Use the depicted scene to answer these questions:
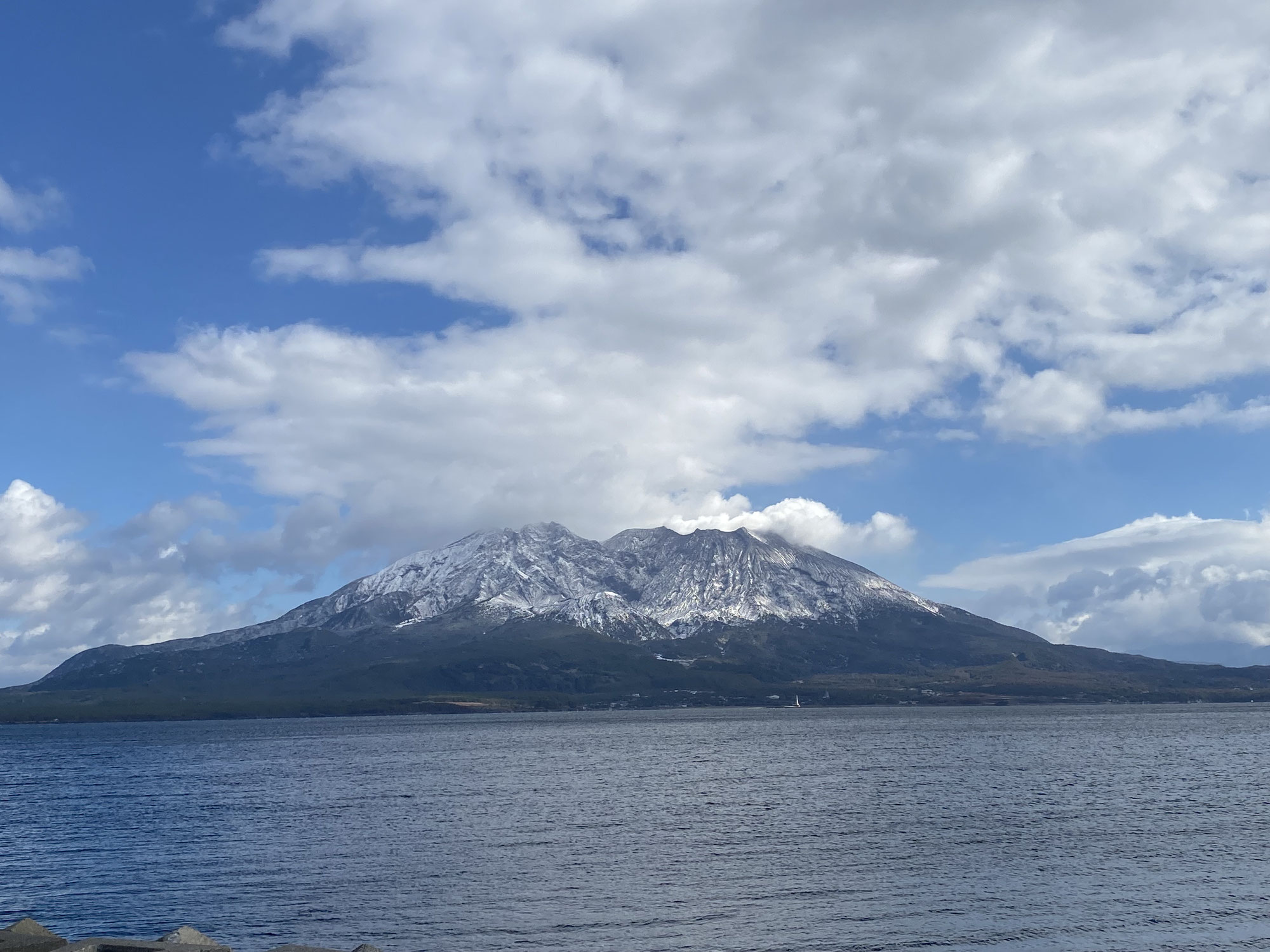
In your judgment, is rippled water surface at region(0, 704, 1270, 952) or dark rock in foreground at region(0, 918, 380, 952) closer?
dark rock in foreground at region(0, 918, 380, 952)

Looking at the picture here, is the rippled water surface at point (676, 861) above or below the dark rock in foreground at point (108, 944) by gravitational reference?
below

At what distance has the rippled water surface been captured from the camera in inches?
2296

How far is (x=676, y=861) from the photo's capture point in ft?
258

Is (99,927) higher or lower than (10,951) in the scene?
lower

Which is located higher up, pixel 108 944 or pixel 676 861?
pixel 108 944

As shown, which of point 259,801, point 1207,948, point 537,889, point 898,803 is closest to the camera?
point 1207,948

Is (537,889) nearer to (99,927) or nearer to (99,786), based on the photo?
(99,927)

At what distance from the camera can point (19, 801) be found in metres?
135

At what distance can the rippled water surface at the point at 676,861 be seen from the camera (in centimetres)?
5831

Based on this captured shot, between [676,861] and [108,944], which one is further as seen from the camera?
[676,861]

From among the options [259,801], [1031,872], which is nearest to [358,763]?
[259,801]

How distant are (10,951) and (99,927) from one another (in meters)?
20.7

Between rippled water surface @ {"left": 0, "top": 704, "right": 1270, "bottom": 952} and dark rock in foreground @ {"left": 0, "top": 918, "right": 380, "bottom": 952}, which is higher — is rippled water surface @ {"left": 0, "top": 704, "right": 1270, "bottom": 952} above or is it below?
below

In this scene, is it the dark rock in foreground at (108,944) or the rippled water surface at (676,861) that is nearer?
the dark rock in foreground at (108,944)
